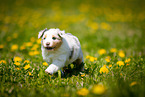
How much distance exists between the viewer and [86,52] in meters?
4.32

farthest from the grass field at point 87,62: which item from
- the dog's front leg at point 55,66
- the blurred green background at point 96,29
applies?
the dog's front leg at point 55,66

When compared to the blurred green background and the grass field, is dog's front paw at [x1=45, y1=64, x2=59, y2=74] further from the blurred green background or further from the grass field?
the blurred green background

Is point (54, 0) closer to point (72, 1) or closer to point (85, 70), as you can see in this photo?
point (72, 1)

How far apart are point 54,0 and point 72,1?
1.58 meters

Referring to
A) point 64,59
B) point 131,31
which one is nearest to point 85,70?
point 64,59

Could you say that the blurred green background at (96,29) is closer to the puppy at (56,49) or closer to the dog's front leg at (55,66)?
the puppy at (56,49)

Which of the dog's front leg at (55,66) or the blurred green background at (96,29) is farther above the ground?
the blurred green background at (96,29)

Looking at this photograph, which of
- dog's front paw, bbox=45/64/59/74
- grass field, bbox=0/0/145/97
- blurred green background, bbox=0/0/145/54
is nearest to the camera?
grass field, bbox=0/0/145/97

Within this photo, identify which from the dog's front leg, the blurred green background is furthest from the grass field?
the dog's front leg

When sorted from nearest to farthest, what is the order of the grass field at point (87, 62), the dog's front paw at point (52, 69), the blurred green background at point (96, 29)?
the grass field at point (87, 62) < the dog's front paw at point (52, 69) < the blurred green background at point (96, 29)

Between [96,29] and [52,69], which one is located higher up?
[96,29]

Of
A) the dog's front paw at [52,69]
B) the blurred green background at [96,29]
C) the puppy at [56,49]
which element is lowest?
the dog's front paw at [52,69]

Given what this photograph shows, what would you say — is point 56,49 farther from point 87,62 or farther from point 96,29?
point 96,29

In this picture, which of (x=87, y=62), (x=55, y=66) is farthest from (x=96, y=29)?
(x=55, y=66)
